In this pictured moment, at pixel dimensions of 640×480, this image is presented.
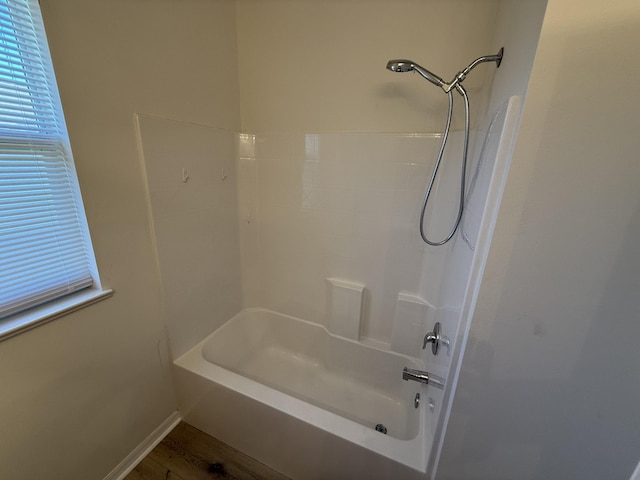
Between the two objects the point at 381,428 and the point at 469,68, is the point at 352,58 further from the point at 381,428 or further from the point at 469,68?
the point at 381,428

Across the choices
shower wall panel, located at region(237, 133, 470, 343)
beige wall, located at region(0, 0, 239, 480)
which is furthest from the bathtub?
beige wall, located at region(0, 0, 239, 480)

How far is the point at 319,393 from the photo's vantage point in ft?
5.59

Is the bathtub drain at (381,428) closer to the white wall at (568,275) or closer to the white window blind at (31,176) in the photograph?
the white wall at (568,275)

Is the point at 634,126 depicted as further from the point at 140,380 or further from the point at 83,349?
the point at 140,380

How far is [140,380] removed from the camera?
130 cm

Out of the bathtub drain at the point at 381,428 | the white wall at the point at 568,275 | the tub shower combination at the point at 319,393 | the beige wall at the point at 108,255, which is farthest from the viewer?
the bathtub drain at the point at 381,428

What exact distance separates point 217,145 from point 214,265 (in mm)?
769

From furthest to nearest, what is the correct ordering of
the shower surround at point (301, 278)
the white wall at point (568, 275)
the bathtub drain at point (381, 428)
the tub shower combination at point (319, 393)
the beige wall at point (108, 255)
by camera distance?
the bathtub drain at point (381, 428) < the shower surround at point (301, 278) < the tub shower combination at point (319, 393) < the beige wall at point (108, 255) < the white wall at point (568, 275)

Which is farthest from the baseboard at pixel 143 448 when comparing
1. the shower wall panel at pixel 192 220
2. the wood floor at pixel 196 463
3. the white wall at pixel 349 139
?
the white wall at pixel 349 139

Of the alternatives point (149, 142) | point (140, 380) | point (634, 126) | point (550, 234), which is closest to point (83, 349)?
point (140, 380)

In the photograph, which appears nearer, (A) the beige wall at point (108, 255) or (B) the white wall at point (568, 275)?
(B) the white wall at point (568, 275)

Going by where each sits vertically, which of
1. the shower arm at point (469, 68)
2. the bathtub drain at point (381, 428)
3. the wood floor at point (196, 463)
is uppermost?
the shower arm at point (469, 68)

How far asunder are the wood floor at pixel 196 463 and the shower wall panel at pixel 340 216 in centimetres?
90

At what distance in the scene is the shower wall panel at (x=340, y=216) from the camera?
56.5 inches
